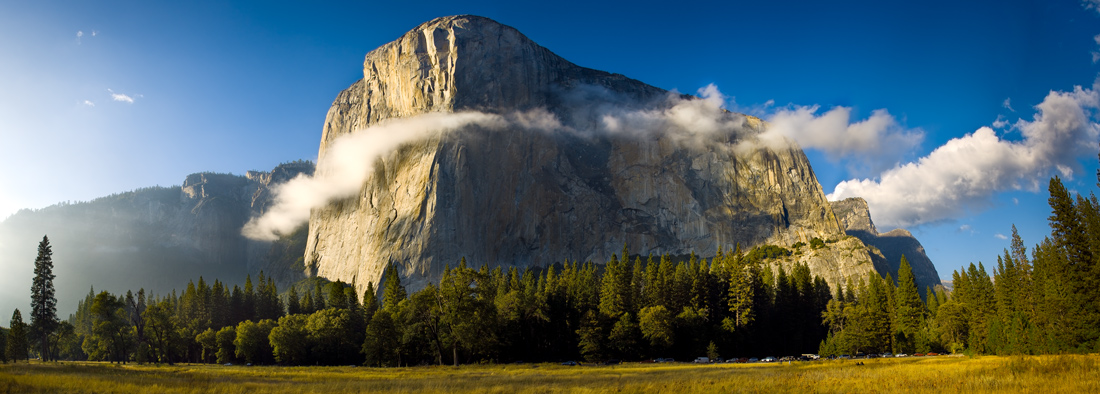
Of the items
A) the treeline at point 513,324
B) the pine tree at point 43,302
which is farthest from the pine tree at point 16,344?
the treeline at point 513,324

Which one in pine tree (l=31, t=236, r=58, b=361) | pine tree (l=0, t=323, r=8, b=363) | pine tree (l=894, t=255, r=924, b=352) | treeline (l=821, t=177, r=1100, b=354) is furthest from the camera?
pine tree (l=894, t=255, r=924, b=352)

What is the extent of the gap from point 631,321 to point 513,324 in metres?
14.6

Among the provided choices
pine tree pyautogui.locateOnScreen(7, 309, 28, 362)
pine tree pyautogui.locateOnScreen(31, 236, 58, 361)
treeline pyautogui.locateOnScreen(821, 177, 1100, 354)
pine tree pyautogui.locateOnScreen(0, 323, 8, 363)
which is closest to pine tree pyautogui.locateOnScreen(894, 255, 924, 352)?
treeline pyautogui.locateOnScreen(821, 177, 1100, 354)

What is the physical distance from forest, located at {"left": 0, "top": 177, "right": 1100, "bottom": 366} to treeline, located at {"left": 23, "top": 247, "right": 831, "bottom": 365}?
184 millimetres

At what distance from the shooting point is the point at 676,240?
194 metres

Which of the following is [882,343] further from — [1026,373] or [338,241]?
[338,241]

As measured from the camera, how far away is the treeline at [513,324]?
59625 millimetres

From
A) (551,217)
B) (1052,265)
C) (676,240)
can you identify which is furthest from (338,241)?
(1052,265)

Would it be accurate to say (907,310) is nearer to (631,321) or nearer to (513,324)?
(631,321)

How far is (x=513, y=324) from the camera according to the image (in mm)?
68938

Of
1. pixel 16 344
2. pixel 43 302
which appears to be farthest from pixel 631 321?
pixel 43 302

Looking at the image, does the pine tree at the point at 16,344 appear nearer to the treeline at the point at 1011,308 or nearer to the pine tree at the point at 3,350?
the pine tree at the point at 3,350

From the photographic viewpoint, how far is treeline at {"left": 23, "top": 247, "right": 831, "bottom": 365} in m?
59.6

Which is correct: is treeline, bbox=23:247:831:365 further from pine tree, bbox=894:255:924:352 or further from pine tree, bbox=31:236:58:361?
pine tree, bbox=894:255:924:352
